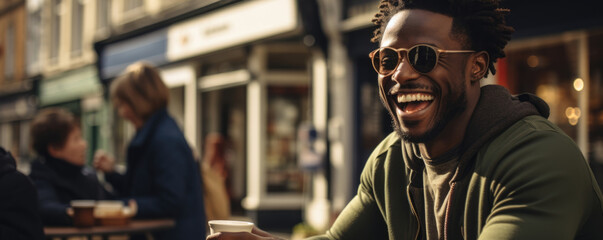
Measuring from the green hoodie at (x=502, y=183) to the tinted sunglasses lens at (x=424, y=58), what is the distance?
15 cm

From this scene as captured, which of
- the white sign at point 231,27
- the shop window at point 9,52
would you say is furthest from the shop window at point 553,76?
the shop window at point 9,52

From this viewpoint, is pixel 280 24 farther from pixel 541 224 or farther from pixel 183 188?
pixel 541 224

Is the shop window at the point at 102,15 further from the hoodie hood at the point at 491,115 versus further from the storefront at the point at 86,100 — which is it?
the hoodie hood at the point at 491,115

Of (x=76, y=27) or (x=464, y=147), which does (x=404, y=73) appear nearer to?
(x=464, y=147)

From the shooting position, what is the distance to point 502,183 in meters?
1.66

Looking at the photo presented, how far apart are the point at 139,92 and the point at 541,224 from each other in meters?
2.90

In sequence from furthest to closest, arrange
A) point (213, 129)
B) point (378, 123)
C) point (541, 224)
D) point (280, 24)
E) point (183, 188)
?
point (213, 129) → point (280, 24) → point (378, 123) → point (183, 188) → point (541, 224)

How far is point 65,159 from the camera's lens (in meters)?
4.38

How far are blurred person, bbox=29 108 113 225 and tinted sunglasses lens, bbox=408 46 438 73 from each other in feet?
9.09

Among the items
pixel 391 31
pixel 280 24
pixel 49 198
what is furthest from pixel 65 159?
pixel 280 24

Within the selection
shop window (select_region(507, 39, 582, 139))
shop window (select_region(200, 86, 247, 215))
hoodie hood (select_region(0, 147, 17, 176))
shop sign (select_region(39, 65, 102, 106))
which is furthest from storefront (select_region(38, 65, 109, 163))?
hoodie hood (select_region(0, 147, 17, 176))

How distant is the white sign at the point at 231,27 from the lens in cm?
1157

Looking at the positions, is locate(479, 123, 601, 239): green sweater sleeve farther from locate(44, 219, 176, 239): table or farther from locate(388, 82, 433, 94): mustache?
locate(44, 219, 176, 239): table

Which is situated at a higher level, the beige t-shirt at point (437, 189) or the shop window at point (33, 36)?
the shop window at point (33, 36)
